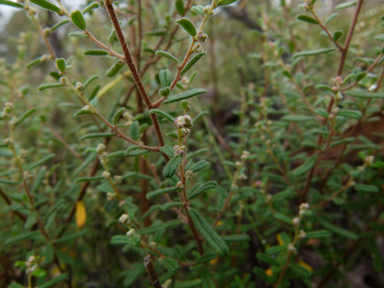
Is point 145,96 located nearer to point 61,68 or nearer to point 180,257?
point 61,68

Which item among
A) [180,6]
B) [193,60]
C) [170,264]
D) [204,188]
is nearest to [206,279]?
[170,264]

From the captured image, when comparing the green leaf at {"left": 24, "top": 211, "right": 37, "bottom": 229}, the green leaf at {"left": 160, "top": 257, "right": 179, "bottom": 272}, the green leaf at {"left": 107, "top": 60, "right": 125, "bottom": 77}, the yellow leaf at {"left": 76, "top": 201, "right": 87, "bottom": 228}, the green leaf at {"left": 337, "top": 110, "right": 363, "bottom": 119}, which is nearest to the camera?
the green leaf at {"left": 107, "top": 60, "right": 125, "bottom": 77}

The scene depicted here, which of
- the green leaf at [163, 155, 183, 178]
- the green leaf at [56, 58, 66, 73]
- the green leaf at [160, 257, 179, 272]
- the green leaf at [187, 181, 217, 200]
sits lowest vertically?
the green leaf at [160, 257, 179, 272]

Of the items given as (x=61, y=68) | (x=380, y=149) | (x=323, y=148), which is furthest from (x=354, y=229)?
(x=61, y=68)

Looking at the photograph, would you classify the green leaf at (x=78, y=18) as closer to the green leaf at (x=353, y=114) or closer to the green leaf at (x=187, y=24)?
the green leaf at (x=187, y=24)

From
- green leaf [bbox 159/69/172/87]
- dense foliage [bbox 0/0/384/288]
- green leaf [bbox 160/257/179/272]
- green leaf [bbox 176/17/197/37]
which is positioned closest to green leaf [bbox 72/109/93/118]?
dense foliage [bbox 0/0/384/288]

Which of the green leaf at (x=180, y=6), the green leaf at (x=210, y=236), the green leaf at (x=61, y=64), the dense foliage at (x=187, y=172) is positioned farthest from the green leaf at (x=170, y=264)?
the green leaf at (x=180, y=6)

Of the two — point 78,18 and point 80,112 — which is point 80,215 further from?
point 78,18

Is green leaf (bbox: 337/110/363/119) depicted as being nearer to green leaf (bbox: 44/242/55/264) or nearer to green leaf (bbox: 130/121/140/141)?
green leaf (bbox: 130/121/140/141)
